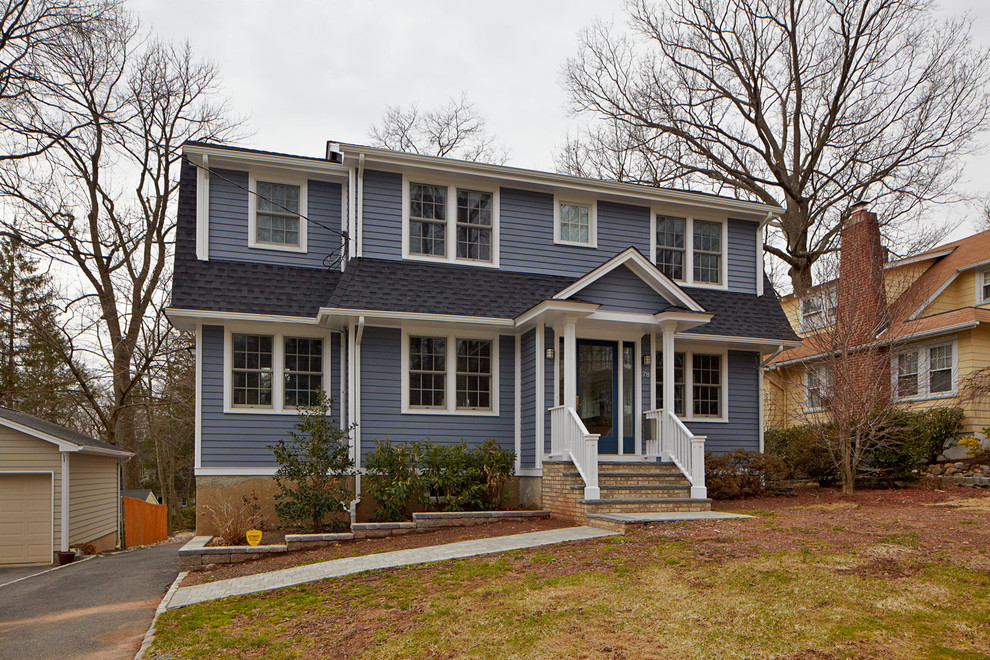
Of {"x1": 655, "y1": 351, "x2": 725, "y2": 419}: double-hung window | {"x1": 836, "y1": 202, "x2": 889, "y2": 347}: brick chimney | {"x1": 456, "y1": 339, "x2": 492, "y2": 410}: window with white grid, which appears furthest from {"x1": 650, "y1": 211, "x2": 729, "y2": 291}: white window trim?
{"x1": 456, "y1": 339, "x2": 492, "y2": 410}: window with white grid

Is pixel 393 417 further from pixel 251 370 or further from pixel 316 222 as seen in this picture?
pixel 316 222

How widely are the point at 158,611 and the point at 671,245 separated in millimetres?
11763

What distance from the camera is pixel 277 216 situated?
14375mm

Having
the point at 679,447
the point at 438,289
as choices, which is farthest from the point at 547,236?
the point at 679,447

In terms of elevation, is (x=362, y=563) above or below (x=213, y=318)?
below

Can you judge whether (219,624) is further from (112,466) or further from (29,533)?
(112,466)

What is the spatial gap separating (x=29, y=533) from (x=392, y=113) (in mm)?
22001

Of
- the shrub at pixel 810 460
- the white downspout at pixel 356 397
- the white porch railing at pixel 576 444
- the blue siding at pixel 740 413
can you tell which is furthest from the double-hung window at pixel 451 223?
the shrub at pixel 810 460

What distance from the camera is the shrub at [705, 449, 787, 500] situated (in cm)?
1418

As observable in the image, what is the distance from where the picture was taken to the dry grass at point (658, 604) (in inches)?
224

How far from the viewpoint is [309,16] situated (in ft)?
53.8

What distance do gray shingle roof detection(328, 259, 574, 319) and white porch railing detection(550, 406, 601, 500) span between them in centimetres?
224

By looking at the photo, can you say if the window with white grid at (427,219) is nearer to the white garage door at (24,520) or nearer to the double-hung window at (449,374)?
the double-hung window at (449,374)

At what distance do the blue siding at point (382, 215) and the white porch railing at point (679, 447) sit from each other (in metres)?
5.64
